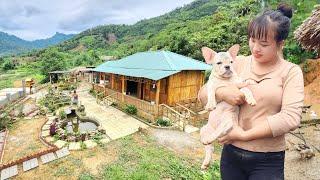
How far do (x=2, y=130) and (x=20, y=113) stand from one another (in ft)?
8.75

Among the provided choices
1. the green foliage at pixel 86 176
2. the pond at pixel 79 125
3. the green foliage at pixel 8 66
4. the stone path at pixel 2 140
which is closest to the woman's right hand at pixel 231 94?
the green foliage at pixel 86 176

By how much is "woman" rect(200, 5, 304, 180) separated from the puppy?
0.05 metres

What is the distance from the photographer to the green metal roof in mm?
15145

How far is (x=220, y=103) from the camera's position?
2305mm

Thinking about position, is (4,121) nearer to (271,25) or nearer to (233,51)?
(233,51)

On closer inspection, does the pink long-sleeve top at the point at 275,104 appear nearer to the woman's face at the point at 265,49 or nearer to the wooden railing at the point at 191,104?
the woman's face at the point at 265,49

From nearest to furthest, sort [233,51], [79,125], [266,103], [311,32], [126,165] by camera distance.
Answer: [266,103] → [233,51] → [126,165] → [311,32] → [79,125]

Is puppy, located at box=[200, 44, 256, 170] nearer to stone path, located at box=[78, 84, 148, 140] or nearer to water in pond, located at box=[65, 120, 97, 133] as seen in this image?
stone path, located at box=[78, 84, 148, 140]

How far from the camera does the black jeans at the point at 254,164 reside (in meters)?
2.03

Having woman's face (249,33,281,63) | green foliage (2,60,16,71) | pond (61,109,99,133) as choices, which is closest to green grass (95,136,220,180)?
pond (61,109,99,133)

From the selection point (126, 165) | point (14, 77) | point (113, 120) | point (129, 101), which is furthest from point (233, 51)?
point (14, 77)

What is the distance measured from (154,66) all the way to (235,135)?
1432 centimetres

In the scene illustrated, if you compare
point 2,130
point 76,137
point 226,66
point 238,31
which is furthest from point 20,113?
point 238,31

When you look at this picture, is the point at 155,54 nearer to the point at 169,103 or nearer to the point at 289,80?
the point at 169,103
